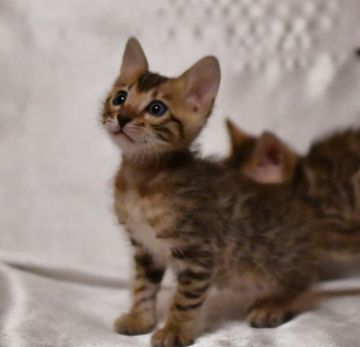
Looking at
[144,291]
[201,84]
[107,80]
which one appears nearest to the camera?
[201,84]

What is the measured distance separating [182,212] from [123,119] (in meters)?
0.22

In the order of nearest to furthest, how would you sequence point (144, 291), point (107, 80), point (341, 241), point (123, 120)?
1. point (123, 120)
2. point (144, 291)
3. point (341, 241)
4. point (107, 80)

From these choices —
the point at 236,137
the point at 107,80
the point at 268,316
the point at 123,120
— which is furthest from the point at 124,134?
the point at 107,80

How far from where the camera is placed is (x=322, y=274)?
1.84 m

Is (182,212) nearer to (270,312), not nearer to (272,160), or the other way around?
(270,312)

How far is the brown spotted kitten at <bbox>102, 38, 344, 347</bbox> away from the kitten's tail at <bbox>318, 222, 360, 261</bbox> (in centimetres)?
22

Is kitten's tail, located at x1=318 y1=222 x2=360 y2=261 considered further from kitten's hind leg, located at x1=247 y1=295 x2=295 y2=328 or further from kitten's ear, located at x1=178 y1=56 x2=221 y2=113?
kitten's ear, located at x1=178 y1=56 x2=221 y2=113

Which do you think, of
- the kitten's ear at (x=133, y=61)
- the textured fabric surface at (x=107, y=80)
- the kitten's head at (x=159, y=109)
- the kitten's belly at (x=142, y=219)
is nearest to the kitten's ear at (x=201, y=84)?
the kitten's head at (x=159, y=109)

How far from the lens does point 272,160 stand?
1875 millimetres

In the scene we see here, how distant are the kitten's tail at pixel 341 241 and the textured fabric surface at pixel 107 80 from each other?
459mm

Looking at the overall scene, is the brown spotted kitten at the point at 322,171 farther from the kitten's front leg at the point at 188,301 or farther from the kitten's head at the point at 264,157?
the kitten's front leg at the point at 188,301

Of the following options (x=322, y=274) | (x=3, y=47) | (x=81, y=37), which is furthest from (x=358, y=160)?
(x=3, y=47)

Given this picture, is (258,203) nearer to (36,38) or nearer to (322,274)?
(322,274)

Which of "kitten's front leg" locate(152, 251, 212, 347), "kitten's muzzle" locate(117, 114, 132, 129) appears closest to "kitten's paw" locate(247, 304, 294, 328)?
"kitten's front leg" locate(152, 251, 212, 347)
